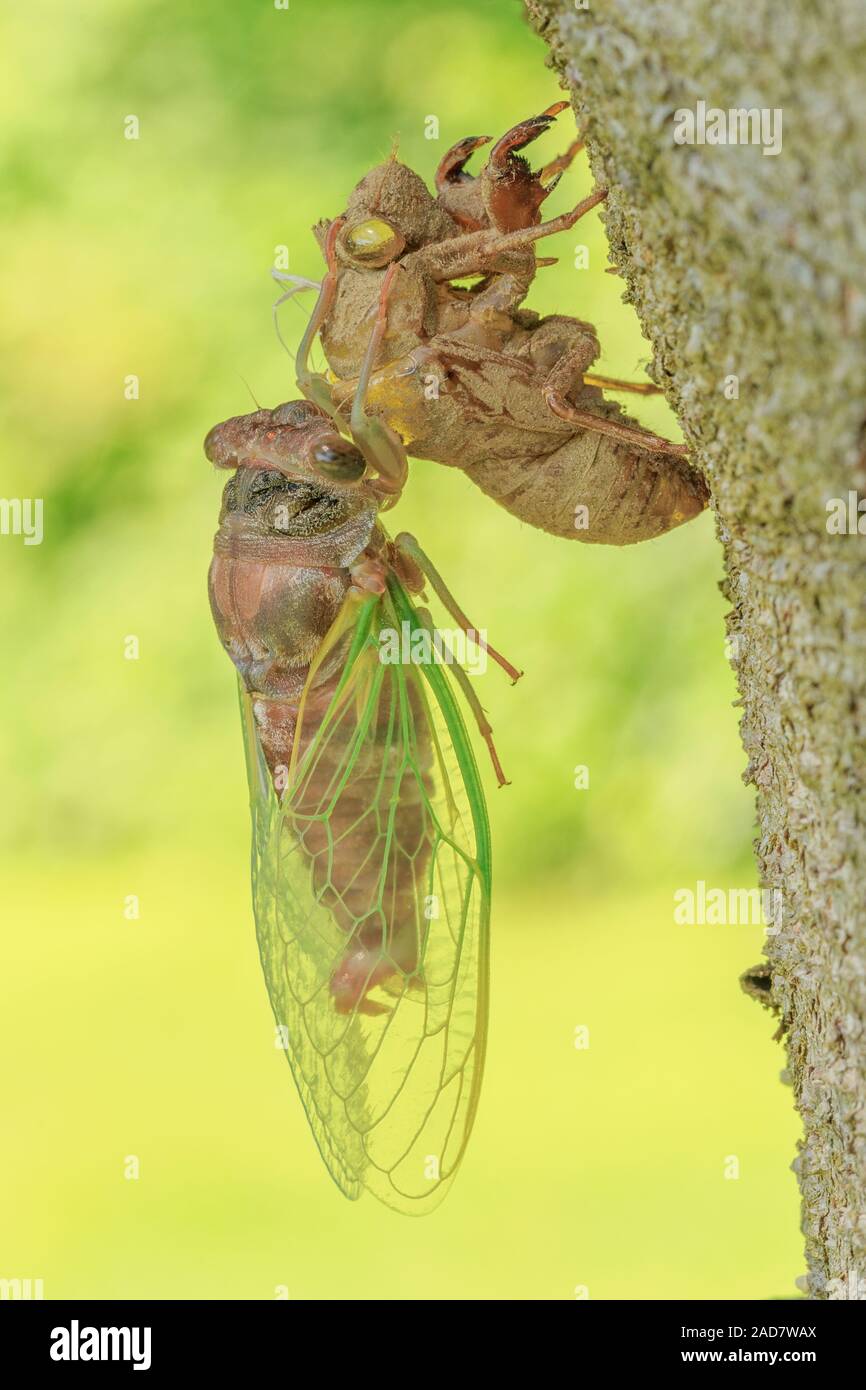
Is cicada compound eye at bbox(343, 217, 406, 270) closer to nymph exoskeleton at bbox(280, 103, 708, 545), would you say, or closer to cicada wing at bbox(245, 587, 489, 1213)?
nymph exoskeleton at bbox(280, 103, 708, 545)

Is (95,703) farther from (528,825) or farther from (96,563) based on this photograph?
(528,825)

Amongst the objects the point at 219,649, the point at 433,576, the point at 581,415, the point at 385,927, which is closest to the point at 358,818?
the point at 385,927

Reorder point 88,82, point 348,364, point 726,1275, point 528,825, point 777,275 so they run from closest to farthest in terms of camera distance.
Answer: point 777,275, point 348,364, point 726,1275, point 88,82, point 528,825

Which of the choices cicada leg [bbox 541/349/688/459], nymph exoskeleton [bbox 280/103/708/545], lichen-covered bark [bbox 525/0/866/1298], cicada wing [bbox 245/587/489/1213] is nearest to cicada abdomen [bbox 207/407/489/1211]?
cicada wing [bbox 245/587/489/1213]

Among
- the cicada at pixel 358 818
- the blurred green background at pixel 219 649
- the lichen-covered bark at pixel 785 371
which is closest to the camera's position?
the lichen-covered bark at pixel 785 371

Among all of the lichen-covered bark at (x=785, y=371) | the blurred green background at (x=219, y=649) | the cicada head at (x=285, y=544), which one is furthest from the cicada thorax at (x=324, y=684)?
the blurred green background at (x=219, y=649)

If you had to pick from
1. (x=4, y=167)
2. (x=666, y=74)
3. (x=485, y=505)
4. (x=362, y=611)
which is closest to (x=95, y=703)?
(x=485, y=505)

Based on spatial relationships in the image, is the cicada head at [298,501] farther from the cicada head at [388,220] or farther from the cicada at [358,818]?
the cicada head at [388,220]
